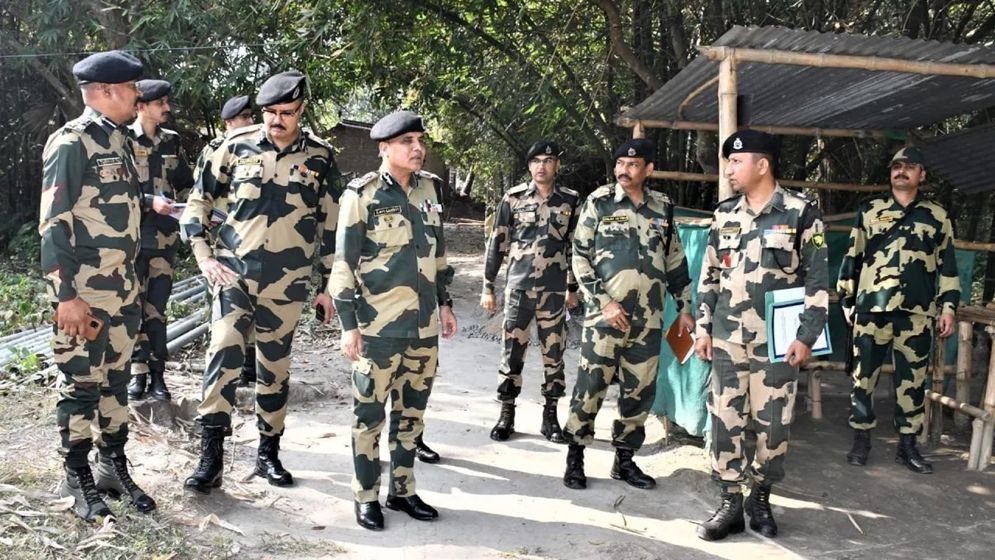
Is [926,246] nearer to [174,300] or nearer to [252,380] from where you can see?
[252,380]

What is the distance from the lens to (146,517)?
3.53 meters

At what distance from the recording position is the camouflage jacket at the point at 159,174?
16.7ft

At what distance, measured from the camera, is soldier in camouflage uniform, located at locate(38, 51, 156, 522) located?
133 inches

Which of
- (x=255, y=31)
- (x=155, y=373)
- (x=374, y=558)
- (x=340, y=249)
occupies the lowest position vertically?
(x=374, y=558)

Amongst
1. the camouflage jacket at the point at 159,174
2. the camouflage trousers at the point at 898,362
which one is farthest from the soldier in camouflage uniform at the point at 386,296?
the camouflage trousers at the point at 898,362

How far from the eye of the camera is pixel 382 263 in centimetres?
379

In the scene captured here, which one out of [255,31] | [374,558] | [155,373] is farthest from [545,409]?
[255,31]

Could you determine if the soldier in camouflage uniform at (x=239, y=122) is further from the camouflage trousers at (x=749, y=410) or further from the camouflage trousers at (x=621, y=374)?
the camouflage trousers at (x=749, y=410)

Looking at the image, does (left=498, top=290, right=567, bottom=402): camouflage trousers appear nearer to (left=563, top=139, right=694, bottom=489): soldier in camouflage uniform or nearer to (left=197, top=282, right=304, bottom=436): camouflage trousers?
(left=563, top=139, right=694, bottom=489): soldier in camouflage uniform

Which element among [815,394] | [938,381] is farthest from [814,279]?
[815,394]

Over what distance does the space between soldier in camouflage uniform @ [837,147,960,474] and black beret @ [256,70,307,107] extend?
11.9 feet

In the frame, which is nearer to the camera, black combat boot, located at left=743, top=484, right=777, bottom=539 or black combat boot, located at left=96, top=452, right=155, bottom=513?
black combat boot, located at left=96, top=452, right=155, bottom=513

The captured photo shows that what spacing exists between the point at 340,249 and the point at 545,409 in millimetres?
2210

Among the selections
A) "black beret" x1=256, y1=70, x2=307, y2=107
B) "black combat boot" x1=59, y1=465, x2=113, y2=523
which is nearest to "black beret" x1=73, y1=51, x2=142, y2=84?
"black beret" x1=256, y1=70, x2=307, y2=107
